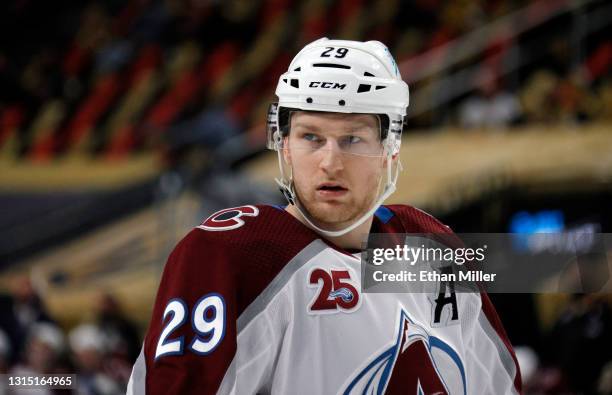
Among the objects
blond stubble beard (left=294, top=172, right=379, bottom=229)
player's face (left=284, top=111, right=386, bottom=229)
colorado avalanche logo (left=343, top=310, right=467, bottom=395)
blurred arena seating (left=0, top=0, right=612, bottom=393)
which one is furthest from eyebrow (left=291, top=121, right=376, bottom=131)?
blurred arena seating (left=0, top=0, right=612, bottom=393)

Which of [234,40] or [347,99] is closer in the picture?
[347,99]

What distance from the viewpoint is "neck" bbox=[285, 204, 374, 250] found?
2004 millimetres

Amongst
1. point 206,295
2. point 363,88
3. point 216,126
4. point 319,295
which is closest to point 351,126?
point 363,88

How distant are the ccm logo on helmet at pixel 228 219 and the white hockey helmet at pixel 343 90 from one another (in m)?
0.09

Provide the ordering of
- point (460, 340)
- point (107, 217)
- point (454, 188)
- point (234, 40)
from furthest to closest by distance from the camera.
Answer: point (234, 40)
point (107, 217)
point (454, 188)
point (460, 340)

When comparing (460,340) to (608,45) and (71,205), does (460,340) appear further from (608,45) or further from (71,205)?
(71,205)

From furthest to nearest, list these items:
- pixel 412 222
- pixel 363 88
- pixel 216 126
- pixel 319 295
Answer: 1. pixel 216 126
2. pixel 412 222
3. pixel 363 88
4. pixel 319 295

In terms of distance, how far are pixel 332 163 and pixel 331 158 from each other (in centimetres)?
1

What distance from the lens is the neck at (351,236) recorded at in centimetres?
200

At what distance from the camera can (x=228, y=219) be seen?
190cm

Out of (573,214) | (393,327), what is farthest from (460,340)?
(573,214)

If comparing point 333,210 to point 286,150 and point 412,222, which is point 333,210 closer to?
point 286,150

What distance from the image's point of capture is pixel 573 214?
538cm

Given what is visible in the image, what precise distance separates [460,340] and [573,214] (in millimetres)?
3477
